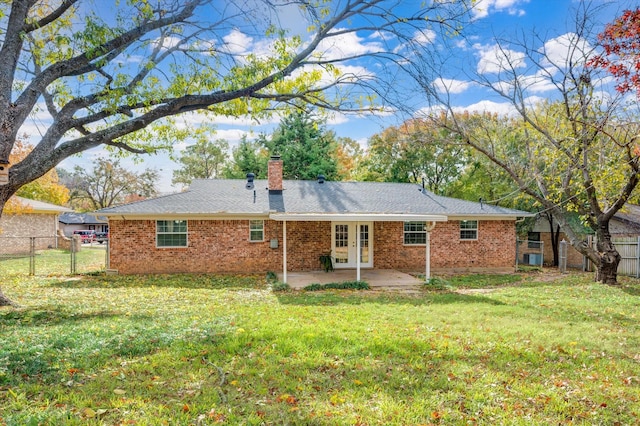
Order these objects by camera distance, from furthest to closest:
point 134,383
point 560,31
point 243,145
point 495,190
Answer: point 243,145
point 495,190
point 560,31
point 134,383

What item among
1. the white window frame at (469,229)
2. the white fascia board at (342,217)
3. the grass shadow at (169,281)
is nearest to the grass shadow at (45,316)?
the grass shadow at (169,281)

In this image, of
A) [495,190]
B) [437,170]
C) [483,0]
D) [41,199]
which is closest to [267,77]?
[483,0]

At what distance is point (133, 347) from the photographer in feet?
17.3

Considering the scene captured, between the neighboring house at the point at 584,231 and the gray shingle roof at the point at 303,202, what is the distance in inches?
248

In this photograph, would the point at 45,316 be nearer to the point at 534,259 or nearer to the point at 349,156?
the point at 534,259

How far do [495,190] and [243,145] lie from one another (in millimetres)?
16538

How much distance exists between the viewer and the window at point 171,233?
560 inches

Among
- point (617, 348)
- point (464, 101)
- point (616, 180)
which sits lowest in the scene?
point (617, 348)

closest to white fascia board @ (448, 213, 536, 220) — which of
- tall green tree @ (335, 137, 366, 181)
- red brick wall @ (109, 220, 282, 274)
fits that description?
red brick wall @ (109, 220, 282, 274)

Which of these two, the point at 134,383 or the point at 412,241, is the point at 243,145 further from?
the point at 134,383

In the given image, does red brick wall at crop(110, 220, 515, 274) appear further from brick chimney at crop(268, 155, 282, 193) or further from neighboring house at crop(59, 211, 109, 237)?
neighboring house at crop(59, 211, 109, 237)

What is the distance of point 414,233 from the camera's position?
1600cm

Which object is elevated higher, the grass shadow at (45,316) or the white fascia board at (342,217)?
the white fascia board at (342,217)

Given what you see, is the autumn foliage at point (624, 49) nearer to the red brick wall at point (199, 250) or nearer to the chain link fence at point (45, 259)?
the red brick wall at point (199, 250)
